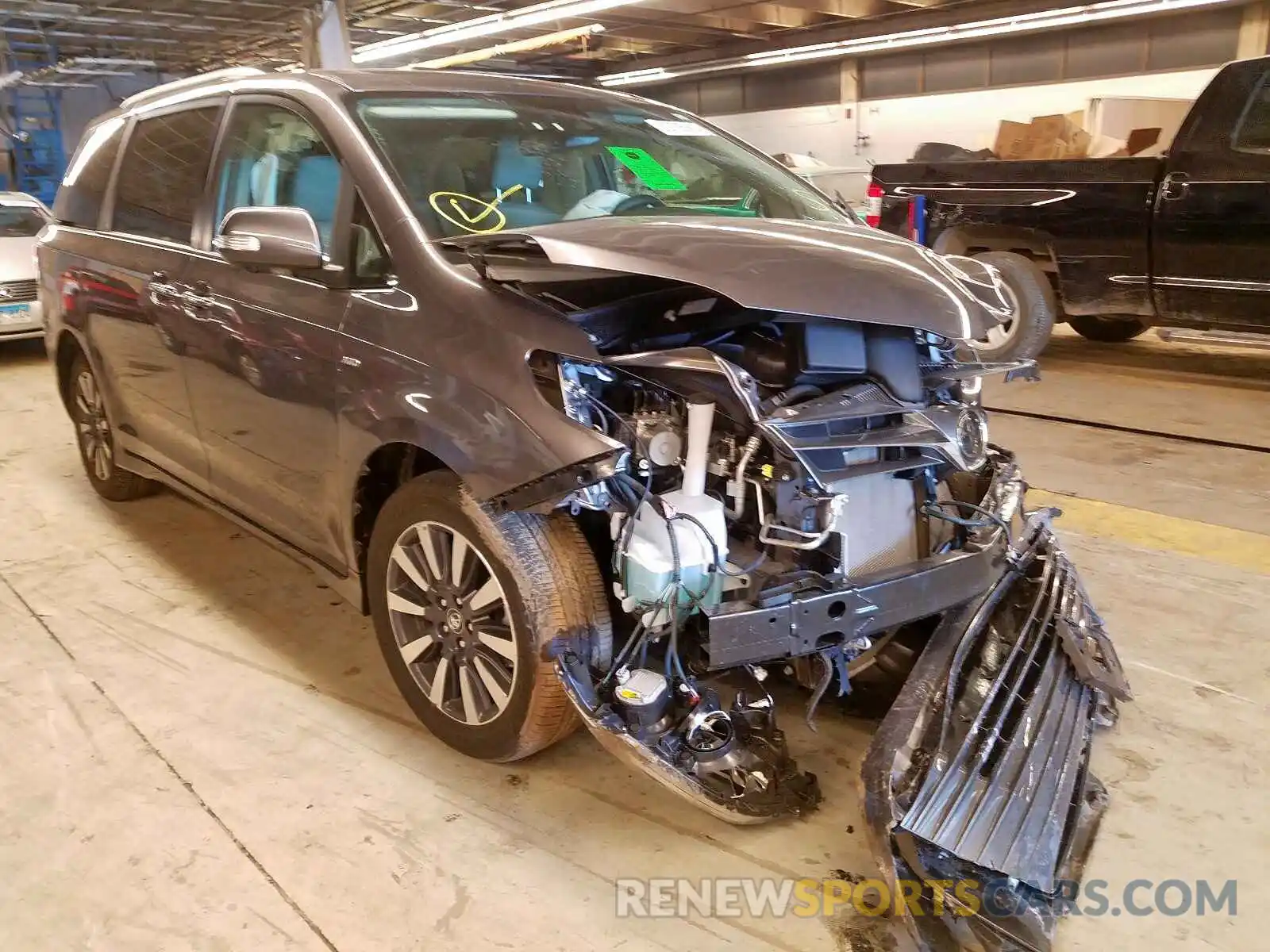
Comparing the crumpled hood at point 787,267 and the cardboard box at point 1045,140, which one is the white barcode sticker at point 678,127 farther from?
the cardboard box at point 1045,140

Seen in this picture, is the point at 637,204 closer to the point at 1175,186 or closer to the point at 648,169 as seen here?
the point at 648,169

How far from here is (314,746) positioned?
2.56 m

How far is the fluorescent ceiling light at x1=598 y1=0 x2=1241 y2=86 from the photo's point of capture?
11047mm

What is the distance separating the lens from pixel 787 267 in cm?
190

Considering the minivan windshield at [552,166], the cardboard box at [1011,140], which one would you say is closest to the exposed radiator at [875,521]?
the minivan windshield at [552,166]

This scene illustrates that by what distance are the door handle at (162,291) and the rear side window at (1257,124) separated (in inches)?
228

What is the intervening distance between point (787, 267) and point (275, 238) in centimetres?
133

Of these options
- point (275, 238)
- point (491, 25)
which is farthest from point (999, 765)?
point (491, 25)

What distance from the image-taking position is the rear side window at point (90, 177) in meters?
3.87

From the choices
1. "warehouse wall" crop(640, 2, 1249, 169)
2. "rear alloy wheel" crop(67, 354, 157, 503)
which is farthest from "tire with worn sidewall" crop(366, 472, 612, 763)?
"warehouse wall" crop(640, 2, 1249, 169)

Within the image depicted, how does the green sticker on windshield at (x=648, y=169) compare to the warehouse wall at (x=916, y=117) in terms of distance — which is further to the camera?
the warehouse wall at (x=916, y=117)

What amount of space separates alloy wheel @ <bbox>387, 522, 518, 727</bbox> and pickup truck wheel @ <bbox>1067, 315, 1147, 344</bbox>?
6721 millimetres

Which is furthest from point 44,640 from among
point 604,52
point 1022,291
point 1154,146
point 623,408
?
point 604,52

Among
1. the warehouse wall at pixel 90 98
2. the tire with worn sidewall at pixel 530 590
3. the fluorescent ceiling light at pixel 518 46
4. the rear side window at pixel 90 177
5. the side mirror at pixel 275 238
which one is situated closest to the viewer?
the tire with worn sidewall at pixel 530 590
